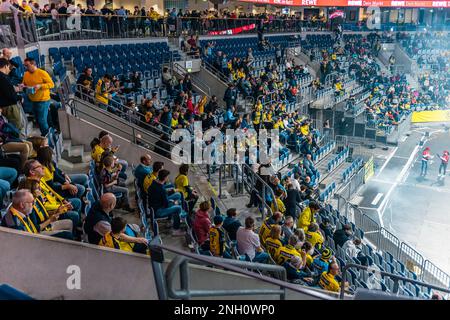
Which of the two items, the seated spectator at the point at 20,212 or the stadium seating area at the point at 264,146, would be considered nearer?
the seated spectator at the point at 20,212

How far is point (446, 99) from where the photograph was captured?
98.2 ft

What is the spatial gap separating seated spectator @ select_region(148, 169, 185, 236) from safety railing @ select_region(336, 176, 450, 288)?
6.74 m

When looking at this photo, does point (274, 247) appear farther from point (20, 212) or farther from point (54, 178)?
point (20, 212)

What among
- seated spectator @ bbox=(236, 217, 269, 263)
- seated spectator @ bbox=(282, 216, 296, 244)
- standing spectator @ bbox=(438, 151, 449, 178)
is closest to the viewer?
seated spectator @ bbox=(236, 217, 269, 263)

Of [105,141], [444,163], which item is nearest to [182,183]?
[105,141]

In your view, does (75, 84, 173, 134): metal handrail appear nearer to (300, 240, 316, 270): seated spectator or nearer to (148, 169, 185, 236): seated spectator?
(148, 169, 185, 236): seated spectator

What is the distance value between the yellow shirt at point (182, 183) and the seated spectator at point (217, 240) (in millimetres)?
1473

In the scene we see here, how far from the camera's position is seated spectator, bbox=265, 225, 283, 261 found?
647 cm

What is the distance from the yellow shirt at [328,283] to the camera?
636cm

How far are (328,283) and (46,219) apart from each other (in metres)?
4.03

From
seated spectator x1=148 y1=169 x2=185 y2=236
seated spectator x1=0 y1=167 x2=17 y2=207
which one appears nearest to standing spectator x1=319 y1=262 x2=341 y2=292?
seated spectator x1=148 y1=169 x2=185 y2=236

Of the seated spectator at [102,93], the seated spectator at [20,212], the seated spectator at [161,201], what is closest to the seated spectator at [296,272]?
the seated spectator at [161,201]

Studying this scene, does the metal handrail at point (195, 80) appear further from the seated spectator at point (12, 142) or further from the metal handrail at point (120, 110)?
the seated spectator at point (12, 142)

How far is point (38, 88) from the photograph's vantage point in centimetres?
695
